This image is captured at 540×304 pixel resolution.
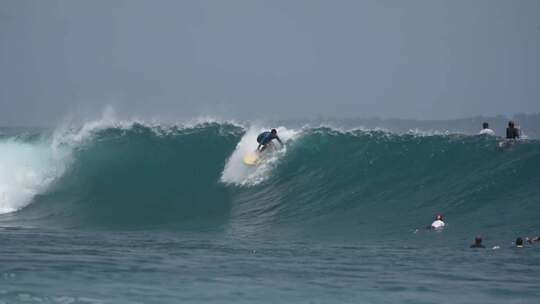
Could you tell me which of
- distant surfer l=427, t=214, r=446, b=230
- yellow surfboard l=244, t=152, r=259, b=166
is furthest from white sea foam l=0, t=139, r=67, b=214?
distant surfer l=427, t=214, r=446, b=230

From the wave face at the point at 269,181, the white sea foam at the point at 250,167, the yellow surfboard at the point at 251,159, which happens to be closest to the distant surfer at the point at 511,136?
the wave face at the point at 269,181

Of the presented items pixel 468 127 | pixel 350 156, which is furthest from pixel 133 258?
pixel 468 127

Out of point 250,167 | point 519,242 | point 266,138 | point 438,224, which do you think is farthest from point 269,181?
point 519,242

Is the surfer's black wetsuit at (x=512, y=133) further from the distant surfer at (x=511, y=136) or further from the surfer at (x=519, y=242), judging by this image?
the surfer at (x=519, y=242)

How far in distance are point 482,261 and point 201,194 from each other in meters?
11.2

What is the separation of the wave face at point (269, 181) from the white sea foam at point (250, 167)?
0.05 m

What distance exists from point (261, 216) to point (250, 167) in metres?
4.31

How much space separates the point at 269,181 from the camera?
24.6 m

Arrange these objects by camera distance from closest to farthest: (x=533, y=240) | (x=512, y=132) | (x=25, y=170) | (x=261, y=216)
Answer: (x=533, y=240)
(x=261, y=216)
(x=512, y=132)
(x=25, y=170)

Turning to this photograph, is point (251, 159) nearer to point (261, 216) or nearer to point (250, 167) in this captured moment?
point (250, 167)

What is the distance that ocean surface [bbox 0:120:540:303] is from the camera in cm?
1230

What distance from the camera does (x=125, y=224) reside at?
70.7 feet

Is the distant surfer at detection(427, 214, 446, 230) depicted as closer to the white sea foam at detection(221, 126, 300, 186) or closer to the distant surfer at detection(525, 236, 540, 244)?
the distant surfer at detection(525, 236, 540, 244)

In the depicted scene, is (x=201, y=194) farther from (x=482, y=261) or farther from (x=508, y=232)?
(x=482, y=261)
